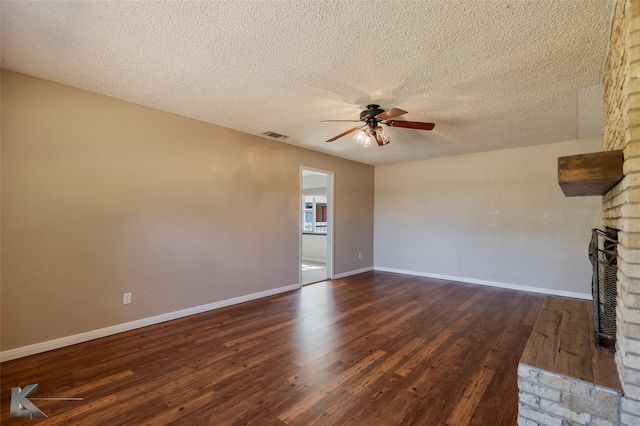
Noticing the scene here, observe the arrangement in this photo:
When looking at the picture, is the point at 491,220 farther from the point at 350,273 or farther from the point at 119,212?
the point at 119,212

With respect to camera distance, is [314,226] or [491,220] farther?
[314,226]

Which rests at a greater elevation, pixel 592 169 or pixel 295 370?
pixel 592 169

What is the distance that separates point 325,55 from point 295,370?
256cm

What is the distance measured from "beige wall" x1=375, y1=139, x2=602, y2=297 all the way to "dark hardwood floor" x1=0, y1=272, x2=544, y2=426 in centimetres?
139

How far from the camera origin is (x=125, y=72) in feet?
8.14

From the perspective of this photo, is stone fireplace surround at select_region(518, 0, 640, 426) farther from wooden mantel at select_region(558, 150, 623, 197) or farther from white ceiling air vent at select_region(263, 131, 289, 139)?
white ceiling air vent at select_region(263, 131, 289, 139)

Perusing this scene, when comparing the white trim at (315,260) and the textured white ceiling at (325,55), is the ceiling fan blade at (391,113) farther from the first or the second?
the white trim at (315,260)

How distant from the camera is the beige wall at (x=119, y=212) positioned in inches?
99.4

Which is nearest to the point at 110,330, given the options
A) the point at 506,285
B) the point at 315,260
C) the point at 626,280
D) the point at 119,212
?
the point at 119,212

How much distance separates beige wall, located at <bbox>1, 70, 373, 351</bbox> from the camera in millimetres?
2525

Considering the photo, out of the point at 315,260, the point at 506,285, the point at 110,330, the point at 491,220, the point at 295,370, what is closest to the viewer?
the point at 295,370

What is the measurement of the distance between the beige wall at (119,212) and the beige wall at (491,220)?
117 inches

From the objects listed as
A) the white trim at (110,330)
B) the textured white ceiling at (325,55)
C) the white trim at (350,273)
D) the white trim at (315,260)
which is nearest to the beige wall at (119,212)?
the white trim at (110,330)

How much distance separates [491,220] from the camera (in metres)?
5.14
